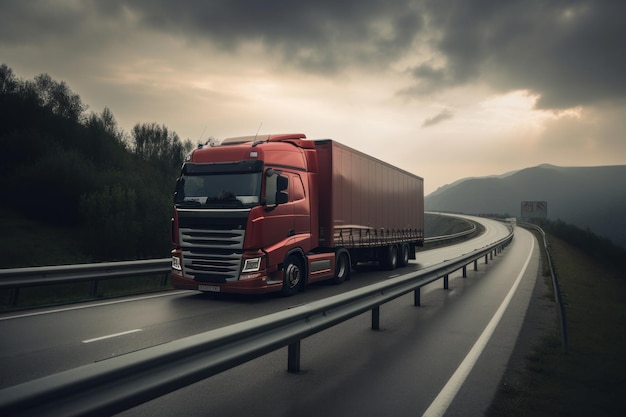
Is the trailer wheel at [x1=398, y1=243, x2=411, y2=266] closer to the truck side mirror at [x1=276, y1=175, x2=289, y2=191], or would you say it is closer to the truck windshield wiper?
the truck side mirror at [x1=276, y1=175, x2=289, y2=191]

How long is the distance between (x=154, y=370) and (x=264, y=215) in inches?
265

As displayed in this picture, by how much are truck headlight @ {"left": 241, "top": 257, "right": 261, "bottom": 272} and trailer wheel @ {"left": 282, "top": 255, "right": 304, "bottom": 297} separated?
40.1 inches

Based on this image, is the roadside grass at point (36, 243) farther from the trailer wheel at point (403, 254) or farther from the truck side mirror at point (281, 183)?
the truck side mirror at point (281, 183)

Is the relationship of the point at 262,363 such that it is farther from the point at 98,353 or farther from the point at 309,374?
the point at 98,353

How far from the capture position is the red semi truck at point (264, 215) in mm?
9508

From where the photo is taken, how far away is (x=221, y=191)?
989 centimetres

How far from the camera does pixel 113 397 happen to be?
2670 millimetres

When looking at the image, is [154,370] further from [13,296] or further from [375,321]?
[13,296]

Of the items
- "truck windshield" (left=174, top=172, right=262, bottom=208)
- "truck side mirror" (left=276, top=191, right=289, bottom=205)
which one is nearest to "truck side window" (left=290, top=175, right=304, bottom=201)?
"truck side mirror" (left=276, top=191, right=289, bottom=205)

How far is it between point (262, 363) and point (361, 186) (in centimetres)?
962

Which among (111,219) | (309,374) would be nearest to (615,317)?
(309,374)

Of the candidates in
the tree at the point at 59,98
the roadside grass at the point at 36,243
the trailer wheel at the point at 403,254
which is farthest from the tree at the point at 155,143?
the trailer wheel at the point at 403,254

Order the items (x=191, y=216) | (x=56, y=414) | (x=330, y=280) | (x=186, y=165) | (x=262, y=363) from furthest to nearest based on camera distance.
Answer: (x=330, y=280) → (x=186, y=165) → (x=191, y=216) → (x=262, y=363) → (x=56, y=414)

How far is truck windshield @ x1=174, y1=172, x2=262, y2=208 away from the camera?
9.69 meters
